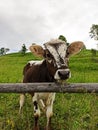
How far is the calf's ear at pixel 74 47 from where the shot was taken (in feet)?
28.0

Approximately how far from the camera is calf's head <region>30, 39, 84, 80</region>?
7676 millimetres

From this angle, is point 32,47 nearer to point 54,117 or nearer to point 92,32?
point 54,117

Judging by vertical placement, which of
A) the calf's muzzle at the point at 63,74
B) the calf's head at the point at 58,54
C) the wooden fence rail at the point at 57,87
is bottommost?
the wooden fence rail at the point at 57,87

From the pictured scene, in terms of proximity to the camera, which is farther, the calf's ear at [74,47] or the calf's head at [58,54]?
the calf's ear at [74,47]

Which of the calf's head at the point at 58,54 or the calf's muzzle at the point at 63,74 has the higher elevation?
the calf's head at the point at 58,54

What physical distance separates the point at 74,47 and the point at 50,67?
0.65 meters

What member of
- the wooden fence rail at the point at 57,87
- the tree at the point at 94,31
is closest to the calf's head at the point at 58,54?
the wooden fence rail at the point at 57,87

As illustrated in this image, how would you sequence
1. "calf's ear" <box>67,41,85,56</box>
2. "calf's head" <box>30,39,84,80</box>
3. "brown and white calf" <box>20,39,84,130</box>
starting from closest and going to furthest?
"calf's head" <box>30,39,84,80</box> → "brown and white calf" <box>20,39,84,130</box> → "calf's ear" <box>67,41,85,56</box>

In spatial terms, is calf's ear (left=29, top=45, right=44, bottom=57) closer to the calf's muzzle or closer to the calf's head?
the calf's head

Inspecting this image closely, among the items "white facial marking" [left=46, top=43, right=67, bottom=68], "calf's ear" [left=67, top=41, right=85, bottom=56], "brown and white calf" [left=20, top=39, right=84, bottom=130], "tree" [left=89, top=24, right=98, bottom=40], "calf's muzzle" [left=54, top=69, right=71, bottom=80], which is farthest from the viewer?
"tree" [left=89, top=24, right=98, bottom=40]

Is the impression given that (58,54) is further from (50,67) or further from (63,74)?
(63,74)

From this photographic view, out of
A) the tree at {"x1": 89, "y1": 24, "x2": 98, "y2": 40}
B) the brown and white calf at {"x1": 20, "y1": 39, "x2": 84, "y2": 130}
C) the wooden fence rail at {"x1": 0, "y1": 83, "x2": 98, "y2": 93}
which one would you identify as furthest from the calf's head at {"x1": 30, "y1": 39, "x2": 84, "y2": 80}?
A: the tree at {"x1": 89, "y1": 24, "x2": 98, "y2": 40}

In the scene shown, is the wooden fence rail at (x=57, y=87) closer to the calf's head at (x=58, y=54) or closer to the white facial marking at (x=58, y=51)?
the calf's head at (x=58, y=54)

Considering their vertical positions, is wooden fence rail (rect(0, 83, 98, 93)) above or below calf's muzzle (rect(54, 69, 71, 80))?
below
